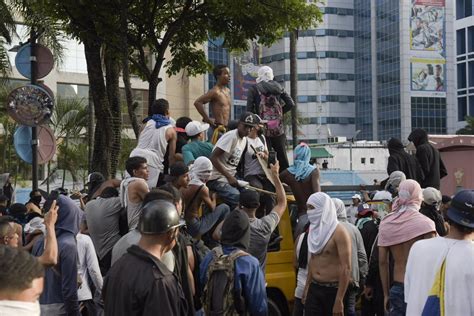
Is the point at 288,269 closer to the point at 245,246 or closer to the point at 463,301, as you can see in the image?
the point at 245,246

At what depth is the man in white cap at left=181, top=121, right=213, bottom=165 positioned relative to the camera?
8.99 metres

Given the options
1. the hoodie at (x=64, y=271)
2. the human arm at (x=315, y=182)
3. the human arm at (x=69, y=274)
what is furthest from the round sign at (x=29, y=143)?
the human arm at (x=69, y=274)

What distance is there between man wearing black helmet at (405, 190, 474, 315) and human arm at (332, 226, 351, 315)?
147 cm

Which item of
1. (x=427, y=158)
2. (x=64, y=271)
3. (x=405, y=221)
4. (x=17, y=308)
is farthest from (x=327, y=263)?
(x=427, y=158)

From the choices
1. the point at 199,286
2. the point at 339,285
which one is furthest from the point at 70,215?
the point at 339,285

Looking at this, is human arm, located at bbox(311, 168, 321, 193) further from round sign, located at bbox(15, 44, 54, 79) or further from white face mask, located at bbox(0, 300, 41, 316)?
round sign, located at bbox(15, 44, 54, 79)

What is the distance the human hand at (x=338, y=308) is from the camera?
6543 mm

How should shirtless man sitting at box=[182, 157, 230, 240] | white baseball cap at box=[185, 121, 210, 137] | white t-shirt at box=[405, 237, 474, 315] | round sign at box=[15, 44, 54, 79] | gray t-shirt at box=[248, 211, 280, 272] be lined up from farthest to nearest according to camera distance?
round sign at box=[15, 44, 54, 79] < white baseball cap at box=[185, 121, 210, 137] < shirtless man sitting at box=[182, 157, 230, 240] < gray t-shirt at box=[248, 211, 280, 272] < white t-shirt at box=[405, 237, 474, 315]

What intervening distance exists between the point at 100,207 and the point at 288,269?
239cm

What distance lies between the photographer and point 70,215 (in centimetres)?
640

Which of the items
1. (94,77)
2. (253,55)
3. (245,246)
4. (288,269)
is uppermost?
(253,55)

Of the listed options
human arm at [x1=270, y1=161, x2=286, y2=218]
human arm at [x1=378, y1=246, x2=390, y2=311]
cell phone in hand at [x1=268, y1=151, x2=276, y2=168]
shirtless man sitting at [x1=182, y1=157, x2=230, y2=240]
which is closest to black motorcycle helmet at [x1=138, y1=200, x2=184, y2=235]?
shirtless man sitting at [x1=182, y1=157, x2=230, y2=240]

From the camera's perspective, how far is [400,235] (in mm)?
6605

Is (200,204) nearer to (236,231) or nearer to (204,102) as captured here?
(236,231)
